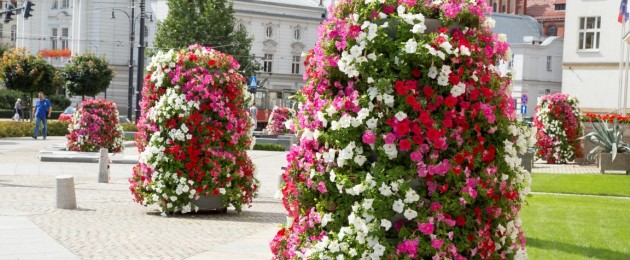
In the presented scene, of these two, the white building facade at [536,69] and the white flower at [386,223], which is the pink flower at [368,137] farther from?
the white building facade at [536,69]

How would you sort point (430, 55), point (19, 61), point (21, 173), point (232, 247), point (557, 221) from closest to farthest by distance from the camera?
point (430, 55) < point (232, 247) < point (557, 221) < point (21, 173) < point (19, 61)

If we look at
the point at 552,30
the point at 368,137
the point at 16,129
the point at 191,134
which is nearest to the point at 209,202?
the point at 191,134

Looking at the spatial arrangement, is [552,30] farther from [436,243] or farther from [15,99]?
[436,243]

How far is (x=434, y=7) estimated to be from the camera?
719 cm

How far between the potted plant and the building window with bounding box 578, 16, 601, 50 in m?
27.1

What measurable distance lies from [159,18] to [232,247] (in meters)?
81.2

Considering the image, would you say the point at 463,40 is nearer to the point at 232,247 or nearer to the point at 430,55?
the point at 430,55

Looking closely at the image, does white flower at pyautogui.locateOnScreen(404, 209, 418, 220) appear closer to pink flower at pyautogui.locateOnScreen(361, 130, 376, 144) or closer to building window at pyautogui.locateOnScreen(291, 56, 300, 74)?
pink flower at pyautogui.locateOnScreen(361, 130, 376, 144)

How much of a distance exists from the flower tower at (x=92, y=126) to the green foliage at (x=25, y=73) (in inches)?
1000

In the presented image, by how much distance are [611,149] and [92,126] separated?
533 inches

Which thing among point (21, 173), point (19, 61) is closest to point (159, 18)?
point (19, 61)

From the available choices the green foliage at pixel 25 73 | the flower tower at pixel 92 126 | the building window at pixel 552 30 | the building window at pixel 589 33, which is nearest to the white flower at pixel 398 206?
the flower tower at pixel 92 126

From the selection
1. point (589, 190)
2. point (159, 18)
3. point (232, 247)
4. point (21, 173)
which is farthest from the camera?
point (159, 18)

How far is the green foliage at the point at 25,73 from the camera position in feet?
171
